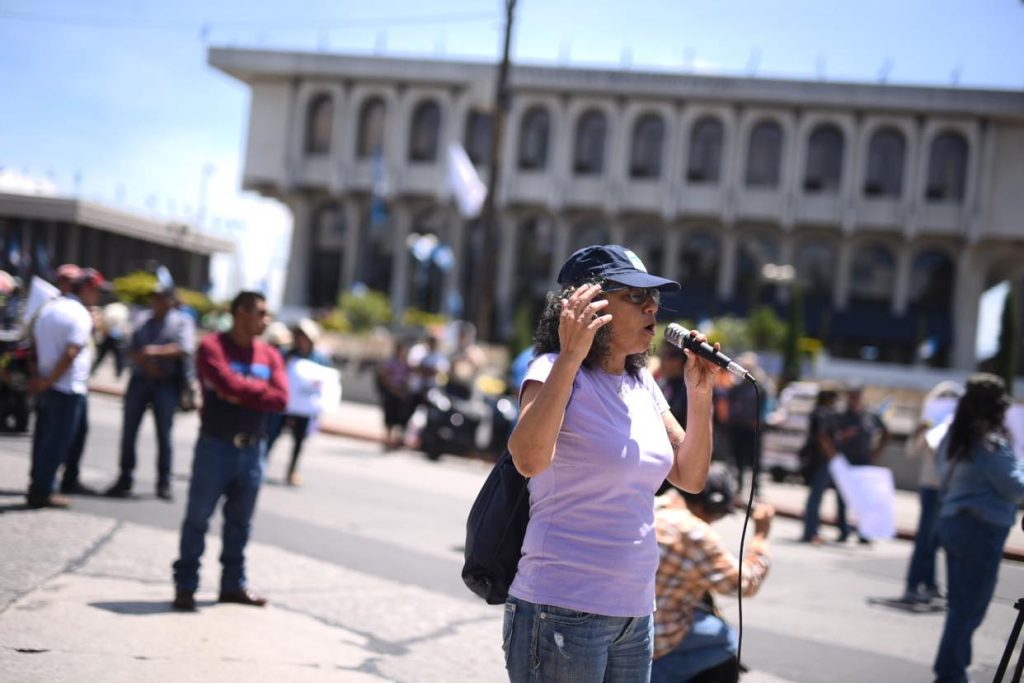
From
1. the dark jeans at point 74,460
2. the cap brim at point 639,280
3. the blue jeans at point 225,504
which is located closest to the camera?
the cap brim at point 639,280

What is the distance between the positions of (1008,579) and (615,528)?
9186 millimetres

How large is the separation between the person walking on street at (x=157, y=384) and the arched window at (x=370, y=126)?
159 feet

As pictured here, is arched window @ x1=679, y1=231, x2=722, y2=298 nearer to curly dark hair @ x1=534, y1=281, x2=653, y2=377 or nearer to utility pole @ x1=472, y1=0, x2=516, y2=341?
utility pole @ x1=472, y1=0, x2=516, y2=341

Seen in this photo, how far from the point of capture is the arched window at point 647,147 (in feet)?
179

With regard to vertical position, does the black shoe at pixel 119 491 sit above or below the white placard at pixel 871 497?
below

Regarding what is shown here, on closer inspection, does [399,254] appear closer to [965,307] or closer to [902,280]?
[902,280]

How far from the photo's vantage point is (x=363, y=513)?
419 inches

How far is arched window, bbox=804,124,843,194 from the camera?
53.2m

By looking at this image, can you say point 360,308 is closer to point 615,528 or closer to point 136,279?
point 136,279

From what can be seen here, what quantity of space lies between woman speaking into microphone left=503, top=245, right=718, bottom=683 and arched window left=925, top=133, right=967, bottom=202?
175ft

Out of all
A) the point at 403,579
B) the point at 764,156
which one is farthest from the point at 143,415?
the point at 764,156

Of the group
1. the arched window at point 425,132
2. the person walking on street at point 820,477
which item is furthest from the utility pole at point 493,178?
the arched window at point 425,132

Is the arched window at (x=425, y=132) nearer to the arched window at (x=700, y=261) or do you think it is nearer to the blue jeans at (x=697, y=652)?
the arched window at (x=700, y=261)

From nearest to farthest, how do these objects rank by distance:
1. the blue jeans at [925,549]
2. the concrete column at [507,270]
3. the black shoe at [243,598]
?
the black shoe at [243,598], the blue jeans at [925,549], the concrete column at [507,270]
